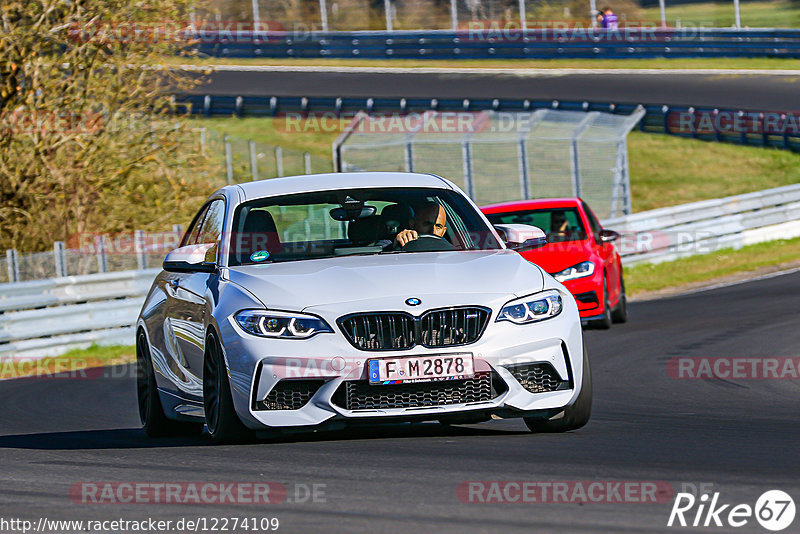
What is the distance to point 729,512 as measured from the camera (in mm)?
5223

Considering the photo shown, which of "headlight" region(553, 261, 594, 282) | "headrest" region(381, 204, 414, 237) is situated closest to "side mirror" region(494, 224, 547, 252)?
"headrest" region(381, 204, 414, 237)

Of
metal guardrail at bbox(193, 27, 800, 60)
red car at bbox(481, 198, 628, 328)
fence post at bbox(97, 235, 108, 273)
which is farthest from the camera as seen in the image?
metal guardrail at bbox(193, 27, 800, 60)

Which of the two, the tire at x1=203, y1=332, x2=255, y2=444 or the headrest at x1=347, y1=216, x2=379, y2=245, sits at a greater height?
the headrest at x1=347, y1=216, x2=379, y2=245

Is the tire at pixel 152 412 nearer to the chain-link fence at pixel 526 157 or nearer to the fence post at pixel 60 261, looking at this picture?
the fence post at pixel 60 261

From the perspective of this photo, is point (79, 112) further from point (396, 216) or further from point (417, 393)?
point (417, 393)

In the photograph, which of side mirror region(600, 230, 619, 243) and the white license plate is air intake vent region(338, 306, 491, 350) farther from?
side mirror region(600, 230, 619, 243)

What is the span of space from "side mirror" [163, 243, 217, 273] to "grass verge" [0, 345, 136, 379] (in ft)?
26.7

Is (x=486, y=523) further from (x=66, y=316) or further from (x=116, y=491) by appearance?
(x=66, y=316)

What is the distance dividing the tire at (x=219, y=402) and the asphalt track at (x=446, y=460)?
0.27 feet

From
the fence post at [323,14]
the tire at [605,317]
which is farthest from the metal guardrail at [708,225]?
the fence post at [323,14]

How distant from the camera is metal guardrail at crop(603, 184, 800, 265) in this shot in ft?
80.5

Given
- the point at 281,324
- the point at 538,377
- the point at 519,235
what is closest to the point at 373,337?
the point at 281,324

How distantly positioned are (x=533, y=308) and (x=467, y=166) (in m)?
18.5

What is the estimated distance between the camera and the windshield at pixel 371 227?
8.16 metres
